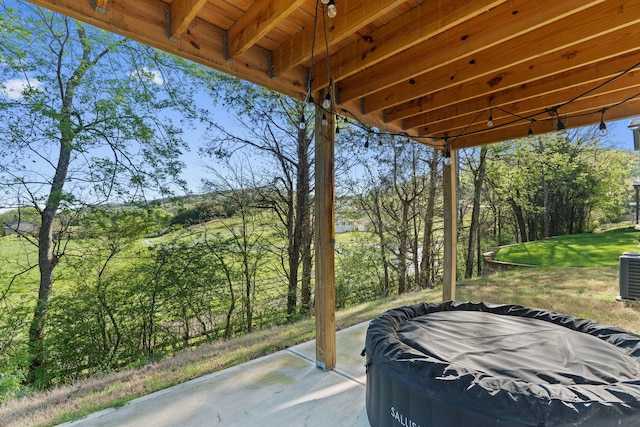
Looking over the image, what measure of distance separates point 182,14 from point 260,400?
8.31 feet

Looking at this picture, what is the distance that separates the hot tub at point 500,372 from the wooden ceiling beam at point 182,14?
6.65ft

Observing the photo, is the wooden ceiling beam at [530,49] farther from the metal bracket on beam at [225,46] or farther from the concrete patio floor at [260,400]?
the concrete patio floor at [260,400]

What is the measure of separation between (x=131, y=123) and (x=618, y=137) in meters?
19.4

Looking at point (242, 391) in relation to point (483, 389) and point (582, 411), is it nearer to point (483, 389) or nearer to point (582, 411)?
point (483, 389)

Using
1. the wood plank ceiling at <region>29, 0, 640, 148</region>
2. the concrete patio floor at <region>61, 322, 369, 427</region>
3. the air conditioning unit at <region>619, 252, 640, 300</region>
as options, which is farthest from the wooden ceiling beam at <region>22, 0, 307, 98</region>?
the air conditioning unit at <region>619, 252, 640, 300</region>

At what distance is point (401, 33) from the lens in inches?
71.0

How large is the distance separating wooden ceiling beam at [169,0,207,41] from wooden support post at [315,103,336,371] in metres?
1.13

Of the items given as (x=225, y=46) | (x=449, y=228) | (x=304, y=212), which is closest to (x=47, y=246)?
(x=304, y=212)

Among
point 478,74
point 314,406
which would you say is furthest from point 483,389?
point 478,74

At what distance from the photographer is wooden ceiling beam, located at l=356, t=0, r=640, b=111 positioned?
5.18 feet

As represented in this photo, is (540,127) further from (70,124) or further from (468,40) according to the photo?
(70,124)

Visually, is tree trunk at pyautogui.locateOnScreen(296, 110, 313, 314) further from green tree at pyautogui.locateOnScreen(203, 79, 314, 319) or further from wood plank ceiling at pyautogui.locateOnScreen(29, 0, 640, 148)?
wood plank ceiling at pyautogui.locateOnScreen(29, 0, 640, 148)

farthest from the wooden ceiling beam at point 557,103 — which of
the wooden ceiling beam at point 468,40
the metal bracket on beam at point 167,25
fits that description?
the metal bracket on beam at point 167,25

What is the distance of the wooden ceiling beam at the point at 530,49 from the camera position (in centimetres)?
158
